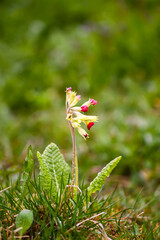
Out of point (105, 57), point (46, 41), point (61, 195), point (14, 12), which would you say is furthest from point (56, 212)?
point (14, 12)

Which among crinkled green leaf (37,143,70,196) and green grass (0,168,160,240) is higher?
crinkled green leaf (37,143,70,196)

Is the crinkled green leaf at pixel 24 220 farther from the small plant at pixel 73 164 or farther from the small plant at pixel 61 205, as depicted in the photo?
the small plant at pixel 73 164

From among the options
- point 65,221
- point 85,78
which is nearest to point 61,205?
point 65,221

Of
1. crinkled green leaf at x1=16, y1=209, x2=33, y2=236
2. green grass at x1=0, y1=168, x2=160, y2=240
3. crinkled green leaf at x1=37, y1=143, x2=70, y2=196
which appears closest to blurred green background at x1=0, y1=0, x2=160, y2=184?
crinkled green leaf at x1=37, y1=143, x2=70, y2=196

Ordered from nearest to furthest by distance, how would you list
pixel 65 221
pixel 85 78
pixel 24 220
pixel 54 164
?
1. pixel 24 220
2. pixel 65 221
3. pixel 54 164
4. pixel 85 78

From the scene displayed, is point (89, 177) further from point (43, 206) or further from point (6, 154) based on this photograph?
point (43, 206)

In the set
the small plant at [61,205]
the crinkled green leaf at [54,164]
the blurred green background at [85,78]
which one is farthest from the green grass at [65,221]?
the blurred green background at [85,78]

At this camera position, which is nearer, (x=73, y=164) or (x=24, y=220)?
(x=24, y=220)

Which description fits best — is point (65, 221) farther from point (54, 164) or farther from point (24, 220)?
point (54, 164)

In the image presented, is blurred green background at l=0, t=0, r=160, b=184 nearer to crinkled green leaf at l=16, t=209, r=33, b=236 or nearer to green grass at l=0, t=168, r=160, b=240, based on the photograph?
green grass at l=0, t=168, r=160, b=240
